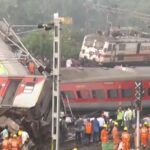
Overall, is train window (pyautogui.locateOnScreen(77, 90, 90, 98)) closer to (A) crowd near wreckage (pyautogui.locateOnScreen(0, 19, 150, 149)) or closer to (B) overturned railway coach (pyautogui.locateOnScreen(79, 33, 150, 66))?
(A) crowd near wreckage (pyautogui.locateOnScreen(0, 19, 150, 149))

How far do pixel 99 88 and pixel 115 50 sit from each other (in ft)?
44.0

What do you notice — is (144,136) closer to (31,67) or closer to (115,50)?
(31,67)

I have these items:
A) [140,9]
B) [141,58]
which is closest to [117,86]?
[141,58]

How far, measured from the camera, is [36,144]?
25.2m

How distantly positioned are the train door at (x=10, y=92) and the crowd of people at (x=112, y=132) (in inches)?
116

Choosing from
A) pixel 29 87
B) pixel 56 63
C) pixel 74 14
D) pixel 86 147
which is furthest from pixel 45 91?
pixel 74 14

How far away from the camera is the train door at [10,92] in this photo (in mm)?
24967

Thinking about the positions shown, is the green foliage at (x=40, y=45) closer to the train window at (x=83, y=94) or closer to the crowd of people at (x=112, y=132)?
the train window at (x=83, y=94)

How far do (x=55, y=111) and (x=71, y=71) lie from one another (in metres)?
11.3

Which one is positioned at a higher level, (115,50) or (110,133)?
(115,50)

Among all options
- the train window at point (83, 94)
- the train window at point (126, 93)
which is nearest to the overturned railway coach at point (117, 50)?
the train window at point (126, 93)

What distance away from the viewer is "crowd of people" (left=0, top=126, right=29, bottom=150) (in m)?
21.8

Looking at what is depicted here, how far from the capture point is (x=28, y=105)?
78.2 feet


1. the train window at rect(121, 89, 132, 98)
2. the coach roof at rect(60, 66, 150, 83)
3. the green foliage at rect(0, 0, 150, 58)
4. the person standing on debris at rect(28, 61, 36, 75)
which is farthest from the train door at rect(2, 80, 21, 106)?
the green foliage at rect(0, 0, 150, 58)
